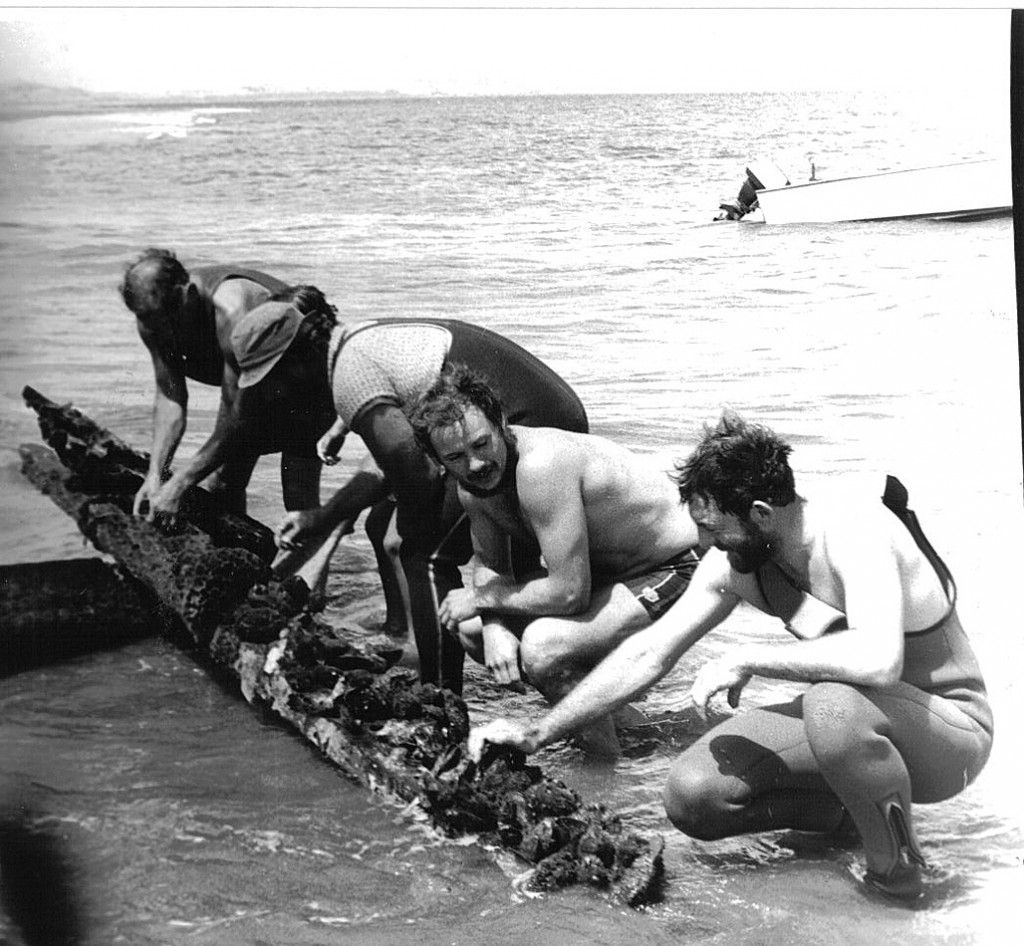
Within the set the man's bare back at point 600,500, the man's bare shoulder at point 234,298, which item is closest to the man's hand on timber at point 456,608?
the man's bare back at point 600,500

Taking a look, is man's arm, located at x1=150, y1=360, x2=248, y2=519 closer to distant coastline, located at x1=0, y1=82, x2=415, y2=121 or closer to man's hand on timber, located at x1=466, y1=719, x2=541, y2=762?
distant coastline, located at x1=0, y1=82, x2=415, y2=121

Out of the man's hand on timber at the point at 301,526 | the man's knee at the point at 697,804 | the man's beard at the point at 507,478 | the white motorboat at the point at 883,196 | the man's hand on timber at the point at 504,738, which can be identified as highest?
the white motorboat at the point at 883,196

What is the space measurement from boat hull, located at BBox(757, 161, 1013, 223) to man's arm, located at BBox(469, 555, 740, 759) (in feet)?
3.90

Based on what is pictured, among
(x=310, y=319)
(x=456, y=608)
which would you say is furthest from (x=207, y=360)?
(x=456, y=608)

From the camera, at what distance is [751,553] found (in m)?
3.91

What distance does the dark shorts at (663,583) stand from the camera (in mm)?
4066

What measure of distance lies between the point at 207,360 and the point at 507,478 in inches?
39.8

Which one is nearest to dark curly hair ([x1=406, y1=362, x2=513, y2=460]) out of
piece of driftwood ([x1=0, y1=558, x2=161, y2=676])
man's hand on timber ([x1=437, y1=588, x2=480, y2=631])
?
man's hand on timber ([x1=437, y1=588, x2=480, y2=631])

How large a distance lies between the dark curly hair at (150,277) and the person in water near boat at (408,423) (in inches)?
19.0

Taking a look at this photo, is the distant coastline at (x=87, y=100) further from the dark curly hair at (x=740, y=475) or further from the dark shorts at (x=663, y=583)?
the dark shorts at (x=663, y=583)

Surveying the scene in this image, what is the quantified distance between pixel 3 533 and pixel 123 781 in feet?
2.75

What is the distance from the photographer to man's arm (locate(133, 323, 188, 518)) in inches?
165

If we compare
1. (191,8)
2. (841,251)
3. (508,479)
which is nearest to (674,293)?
(841,251)

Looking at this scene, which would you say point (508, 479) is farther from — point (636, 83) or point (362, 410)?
point (636, 83)
